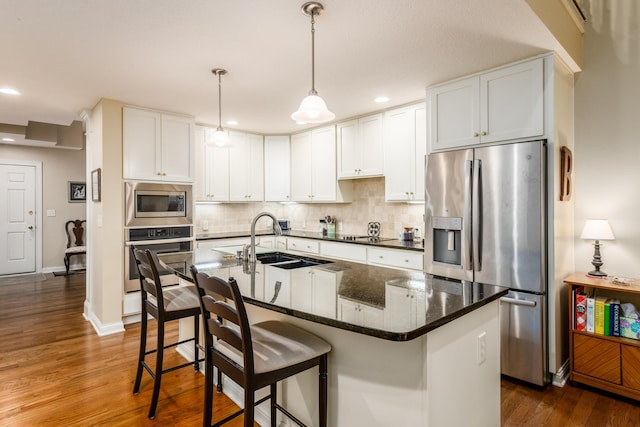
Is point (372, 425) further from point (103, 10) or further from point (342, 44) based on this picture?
point (103, 10)

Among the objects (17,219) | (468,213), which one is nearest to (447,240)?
(468,213)

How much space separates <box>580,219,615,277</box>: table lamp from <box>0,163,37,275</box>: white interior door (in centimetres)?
831

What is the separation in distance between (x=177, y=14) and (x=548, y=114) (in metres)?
2.52

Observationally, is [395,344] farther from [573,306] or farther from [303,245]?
[303,245]

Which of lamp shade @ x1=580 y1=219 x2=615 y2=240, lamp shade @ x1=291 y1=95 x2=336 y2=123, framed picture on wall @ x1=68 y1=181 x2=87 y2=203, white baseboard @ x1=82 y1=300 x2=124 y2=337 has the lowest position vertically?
white baseboard @ x1=82 y1=300 x2=124 y2=337

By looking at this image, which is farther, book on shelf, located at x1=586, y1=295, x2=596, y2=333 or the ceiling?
book on shelf, located at x1=586, y1=295, x2=596, y2=333

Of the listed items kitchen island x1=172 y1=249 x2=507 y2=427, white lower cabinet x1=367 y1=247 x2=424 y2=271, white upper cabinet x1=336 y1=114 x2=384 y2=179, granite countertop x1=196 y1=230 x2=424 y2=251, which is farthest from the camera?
white upper cabinet x1=336 y1=114 x2=384 y2=179

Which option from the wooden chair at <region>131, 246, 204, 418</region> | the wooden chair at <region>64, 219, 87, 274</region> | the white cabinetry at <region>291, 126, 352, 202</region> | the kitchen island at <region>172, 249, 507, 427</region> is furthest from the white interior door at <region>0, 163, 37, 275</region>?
the kitchen island at <region>172, 249, 507, 427</region>

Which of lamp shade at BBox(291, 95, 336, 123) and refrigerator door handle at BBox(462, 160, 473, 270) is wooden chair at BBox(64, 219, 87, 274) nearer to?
→ lamp shade at BBox(291, 95, 336, 123)

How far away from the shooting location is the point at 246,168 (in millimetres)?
5102

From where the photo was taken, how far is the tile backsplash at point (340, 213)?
426 cm

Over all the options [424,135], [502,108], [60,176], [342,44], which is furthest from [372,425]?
[60,176]

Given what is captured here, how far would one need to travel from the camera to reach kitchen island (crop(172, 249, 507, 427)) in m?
1.29

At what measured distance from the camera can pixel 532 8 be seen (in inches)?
76.5
